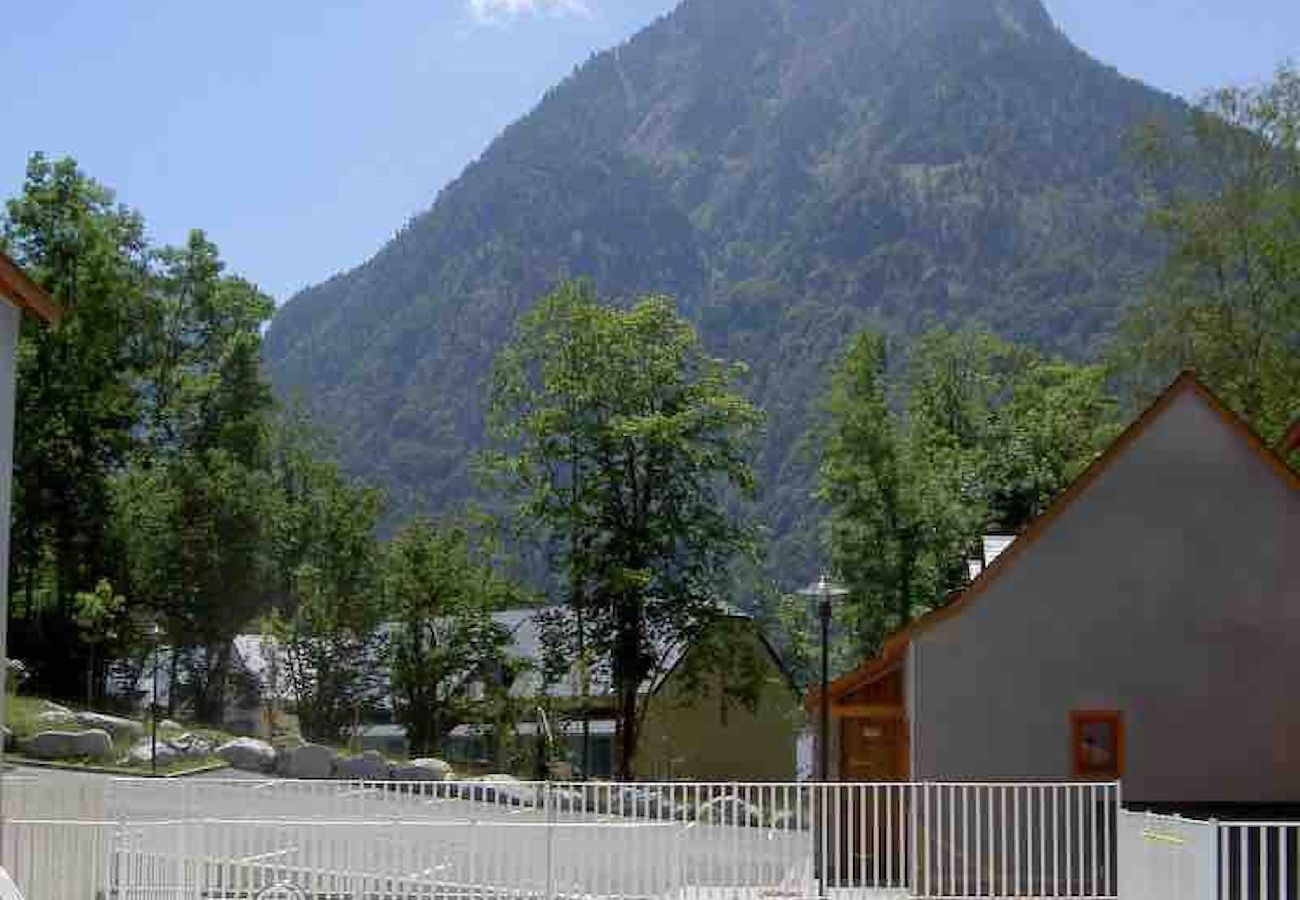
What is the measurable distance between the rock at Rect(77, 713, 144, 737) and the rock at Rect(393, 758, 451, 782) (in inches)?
242

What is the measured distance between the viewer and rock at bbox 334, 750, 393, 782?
1774 inches

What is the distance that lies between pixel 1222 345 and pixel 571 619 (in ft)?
62.8

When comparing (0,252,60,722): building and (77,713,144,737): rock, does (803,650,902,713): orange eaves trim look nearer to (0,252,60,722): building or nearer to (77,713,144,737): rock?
(0,252,60,722): building

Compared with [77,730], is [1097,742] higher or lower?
higher

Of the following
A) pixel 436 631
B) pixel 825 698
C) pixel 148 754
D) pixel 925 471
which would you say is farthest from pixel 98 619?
pixel 825 698

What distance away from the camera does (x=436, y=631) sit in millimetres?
57969

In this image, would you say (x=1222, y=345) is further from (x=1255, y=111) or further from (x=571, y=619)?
(x=571, y=619)

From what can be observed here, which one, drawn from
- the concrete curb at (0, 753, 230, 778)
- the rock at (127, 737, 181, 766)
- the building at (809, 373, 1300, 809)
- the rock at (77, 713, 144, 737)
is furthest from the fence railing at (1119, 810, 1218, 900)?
the rock at (77, 713, 144, 737)

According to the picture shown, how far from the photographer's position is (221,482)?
55.4 m

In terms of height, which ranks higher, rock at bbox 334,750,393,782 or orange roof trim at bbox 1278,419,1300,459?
orange roof trim at bbox 1278,419,1300,459

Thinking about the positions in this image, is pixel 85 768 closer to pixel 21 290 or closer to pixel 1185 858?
pixel 21 290

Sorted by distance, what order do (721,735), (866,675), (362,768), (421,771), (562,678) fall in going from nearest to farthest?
(866,675)
(362,768)
(421,771)
(562,678)
(721,735)

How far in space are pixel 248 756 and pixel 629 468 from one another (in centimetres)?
1318

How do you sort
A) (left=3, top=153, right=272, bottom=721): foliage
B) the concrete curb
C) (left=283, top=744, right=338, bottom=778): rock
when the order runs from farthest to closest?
(left=3, top=153, right=272, bottom=721): foliage → (left=283, top=744, right=338, bottom=778): rock → the concrete curb
